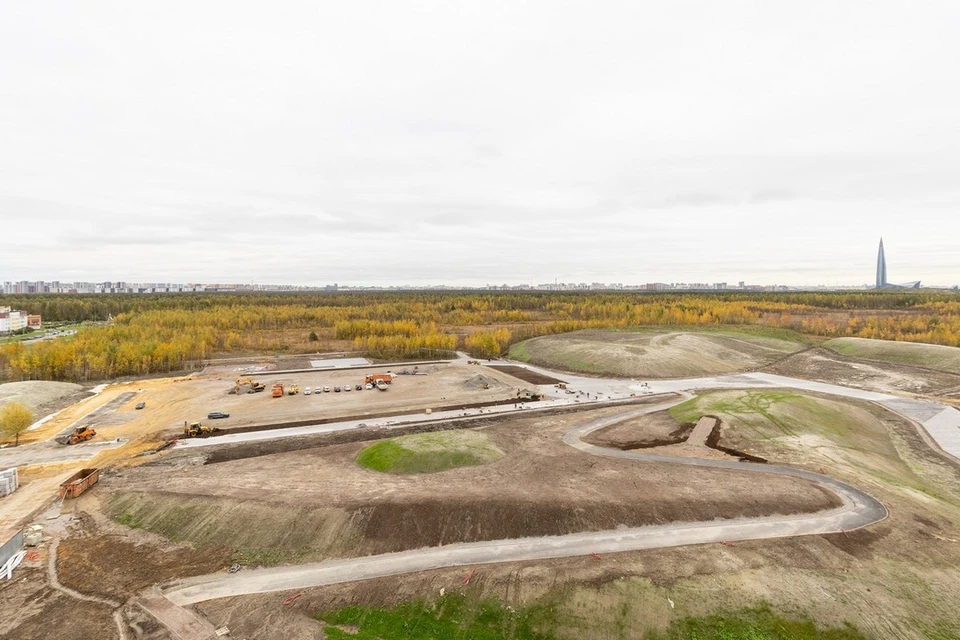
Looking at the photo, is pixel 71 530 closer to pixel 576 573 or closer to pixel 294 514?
pixel 294 514

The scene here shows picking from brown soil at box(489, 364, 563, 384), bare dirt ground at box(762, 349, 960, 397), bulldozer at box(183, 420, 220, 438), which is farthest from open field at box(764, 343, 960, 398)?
bulldozer at box(183, 420, 220, 438)

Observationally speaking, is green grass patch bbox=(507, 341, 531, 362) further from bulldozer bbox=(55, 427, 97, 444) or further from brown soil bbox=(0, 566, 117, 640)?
brown soil bbox=(0, 566, 117, 640)

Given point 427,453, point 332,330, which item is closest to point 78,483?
point 427,453

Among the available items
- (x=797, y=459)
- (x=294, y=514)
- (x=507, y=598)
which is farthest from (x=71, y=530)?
(x=797, y=459)

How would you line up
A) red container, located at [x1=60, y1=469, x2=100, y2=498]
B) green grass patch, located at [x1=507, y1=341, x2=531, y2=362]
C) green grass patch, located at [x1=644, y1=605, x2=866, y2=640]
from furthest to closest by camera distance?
1. green grass patch, located at [x1=507, y1=341, x2=531, y2=362]
2. red container, located at [x1=60, y1=469, x2=100, y2=498]
3. green grass patch, located at [x1=644, y1=605, x2=866, y2=640]

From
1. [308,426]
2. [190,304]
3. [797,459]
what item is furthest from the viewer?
[190,304]

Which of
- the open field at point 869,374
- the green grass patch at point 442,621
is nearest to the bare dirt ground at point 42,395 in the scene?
the green grass patch at point 442,621
